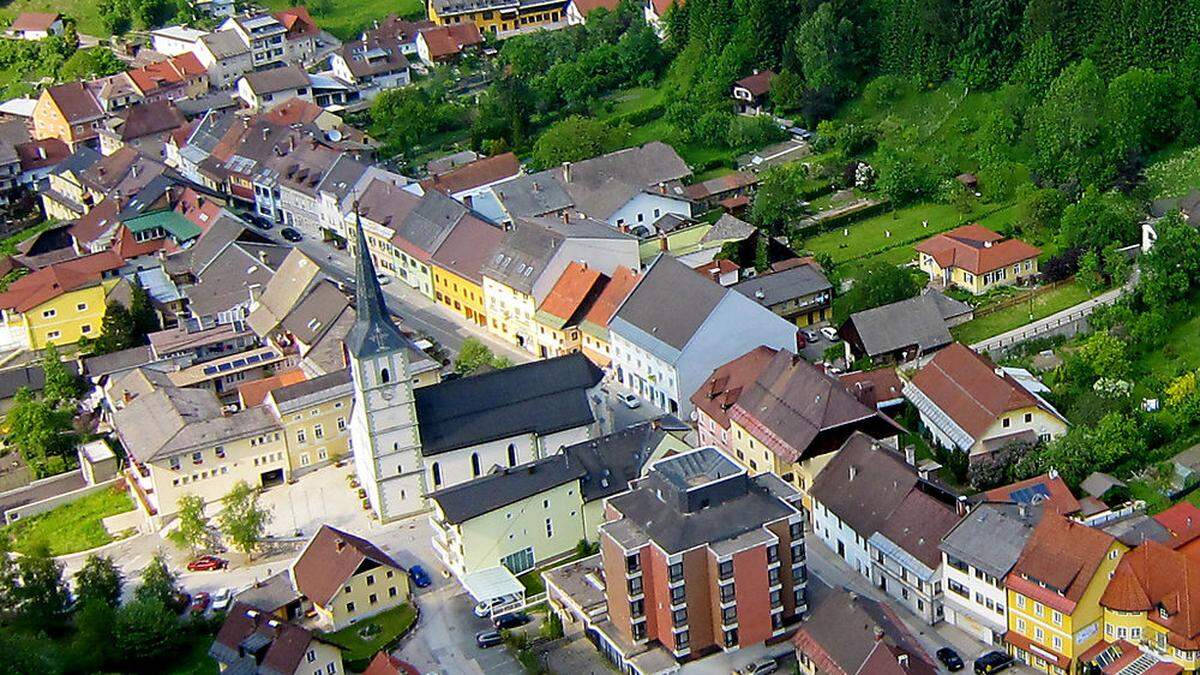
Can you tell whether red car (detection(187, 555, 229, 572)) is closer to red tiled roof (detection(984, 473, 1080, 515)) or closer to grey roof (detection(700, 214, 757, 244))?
red tiled roof (detection(984, 473, 1080, 515))

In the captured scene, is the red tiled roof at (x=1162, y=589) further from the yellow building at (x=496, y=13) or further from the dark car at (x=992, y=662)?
the yellow building at (x=496, y=13)

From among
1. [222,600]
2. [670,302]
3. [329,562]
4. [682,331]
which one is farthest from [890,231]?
[222,600]

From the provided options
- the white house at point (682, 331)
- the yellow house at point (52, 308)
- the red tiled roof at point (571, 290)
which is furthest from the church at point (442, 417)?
the yellow house at point (52, 308)

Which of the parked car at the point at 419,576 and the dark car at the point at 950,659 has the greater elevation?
the dark car at the point at 950,659

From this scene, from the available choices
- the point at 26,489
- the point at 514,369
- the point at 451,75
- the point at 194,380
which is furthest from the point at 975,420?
the point at 451,75

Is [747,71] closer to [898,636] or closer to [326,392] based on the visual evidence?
[326,392]

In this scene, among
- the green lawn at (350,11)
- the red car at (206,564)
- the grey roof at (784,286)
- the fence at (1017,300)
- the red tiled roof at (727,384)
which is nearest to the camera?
the red car at (206,564)

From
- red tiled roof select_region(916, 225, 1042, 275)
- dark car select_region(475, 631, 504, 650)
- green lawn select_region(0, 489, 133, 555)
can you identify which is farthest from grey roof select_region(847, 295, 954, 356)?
green lawn select_region(0, 489, 133, 555)
